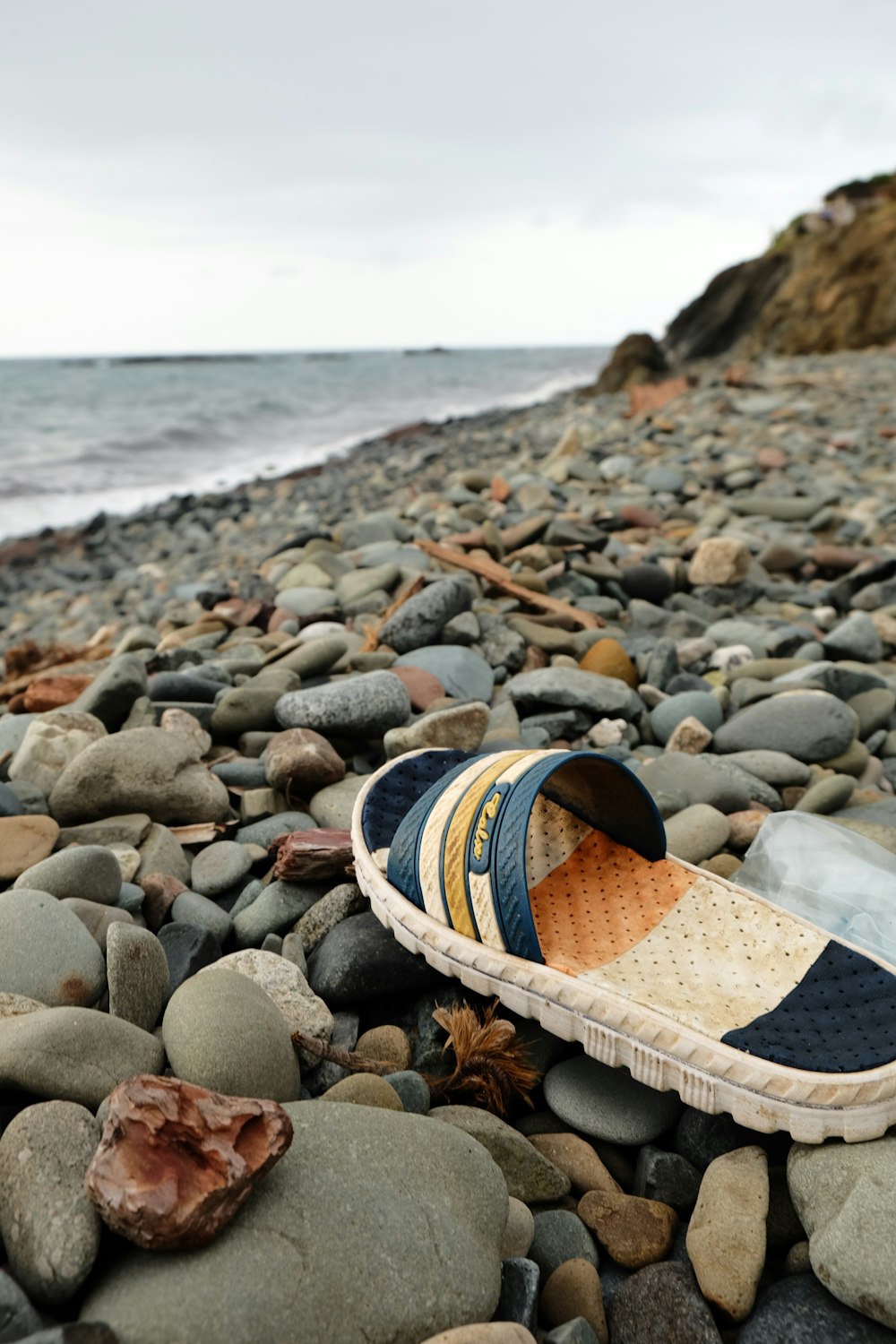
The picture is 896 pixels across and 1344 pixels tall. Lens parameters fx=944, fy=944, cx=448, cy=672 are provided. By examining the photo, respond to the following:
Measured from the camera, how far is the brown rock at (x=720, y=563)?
466 centimetres

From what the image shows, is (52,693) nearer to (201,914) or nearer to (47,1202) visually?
(201,914)

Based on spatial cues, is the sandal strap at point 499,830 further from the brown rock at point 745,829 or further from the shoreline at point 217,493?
the shoreline at point 217,493

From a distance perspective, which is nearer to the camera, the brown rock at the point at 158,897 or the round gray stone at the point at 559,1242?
the round gray stone at the point at 559,1242

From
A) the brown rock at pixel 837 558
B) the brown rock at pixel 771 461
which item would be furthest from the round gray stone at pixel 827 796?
the brown rock at pixel 771 461

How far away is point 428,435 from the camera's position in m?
15.6

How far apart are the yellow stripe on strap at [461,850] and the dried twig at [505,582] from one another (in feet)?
7.01

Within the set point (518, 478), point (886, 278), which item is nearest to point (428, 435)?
point (886, 278)

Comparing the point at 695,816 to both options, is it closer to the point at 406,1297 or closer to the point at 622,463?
the point at 406,1297

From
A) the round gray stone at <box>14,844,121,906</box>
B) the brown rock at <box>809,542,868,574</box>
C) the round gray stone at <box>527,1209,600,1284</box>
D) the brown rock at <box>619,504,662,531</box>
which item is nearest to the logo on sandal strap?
the round gray stone at <box>527,1209,600,1284</box>

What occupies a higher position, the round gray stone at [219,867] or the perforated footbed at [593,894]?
the perforated footbed at [593,894]

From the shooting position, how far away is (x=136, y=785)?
8.11 feet

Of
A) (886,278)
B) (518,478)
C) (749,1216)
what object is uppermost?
(886,278)

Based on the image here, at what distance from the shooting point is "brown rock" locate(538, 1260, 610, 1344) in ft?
Result: 4.42

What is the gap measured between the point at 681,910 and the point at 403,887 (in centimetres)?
59
